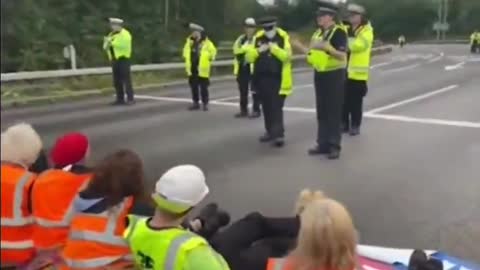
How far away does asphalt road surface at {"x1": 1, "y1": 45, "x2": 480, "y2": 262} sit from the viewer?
11.5 feet

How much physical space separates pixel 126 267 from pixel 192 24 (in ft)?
2.40

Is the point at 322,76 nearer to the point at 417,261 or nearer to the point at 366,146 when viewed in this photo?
the point at 366,146

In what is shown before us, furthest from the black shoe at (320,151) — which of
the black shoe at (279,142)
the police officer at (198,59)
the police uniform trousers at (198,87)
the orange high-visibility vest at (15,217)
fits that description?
the orange high-visibility vest at (15,217)

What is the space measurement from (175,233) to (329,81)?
3.51m

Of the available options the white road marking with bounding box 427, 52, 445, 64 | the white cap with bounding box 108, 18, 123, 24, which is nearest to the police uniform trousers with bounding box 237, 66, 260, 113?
A: the white road marking with bounding box 427, 52, 445, 64

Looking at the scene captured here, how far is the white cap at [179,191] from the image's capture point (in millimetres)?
2135

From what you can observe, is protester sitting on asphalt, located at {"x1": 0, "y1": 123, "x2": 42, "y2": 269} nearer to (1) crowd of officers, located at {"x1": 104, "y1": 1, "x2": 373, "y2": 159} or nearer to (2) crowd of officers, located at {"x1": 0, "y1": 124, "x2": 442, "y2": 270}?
(2) crowd of officers, located at {"x1": 0, "y1": 124, "x2": 442, "y2": 270}

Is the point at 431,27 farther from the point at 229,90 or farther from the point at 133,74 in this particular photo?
the point at 229,90

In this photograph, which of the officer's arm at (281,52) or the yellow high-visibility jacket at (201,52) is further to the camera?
the officer's arm at (281,52)

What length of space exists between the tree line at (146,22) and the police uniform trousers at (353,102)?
Result: 11.2ft

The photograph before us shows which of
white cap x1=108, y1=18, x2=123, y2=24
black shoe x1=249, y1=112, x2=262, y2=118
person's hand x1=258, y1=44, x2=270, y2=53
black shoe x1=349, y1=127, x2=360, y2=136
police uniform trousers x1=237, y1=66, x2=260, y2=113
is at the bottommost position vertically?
black shoe x1=349, y1=127, x2=360, y2=136

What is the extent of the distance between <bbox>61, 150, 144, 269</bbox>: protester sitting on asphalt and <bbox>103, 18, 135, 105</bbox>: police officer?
0.34m

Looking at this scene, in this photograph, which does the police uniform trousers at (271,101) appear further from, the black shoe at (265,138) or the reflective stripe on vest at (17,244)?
the reflective stripe on vest at (17,244)

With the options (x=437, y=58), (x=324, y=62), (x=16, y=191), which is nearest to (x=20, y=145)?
(x=16, y=191)
